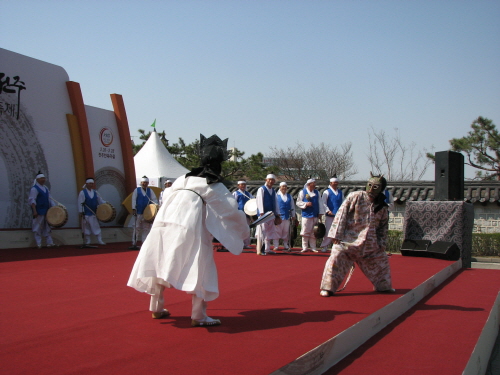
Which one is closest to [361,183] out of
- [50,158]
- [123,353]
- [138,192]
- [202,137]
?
[138,192]

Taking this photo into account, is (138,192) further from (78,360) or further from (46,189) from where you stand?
(78,360)

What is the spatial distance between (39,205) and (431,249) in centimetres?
872

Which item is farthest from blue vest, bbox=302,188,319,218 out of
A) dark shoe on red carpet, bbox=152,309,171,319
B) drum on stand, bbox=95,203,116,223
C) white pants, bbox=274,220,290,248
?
dark shoe on red carpet, bbox=152,309,171,319

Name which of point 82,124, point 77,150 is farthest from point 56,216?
point 82,124

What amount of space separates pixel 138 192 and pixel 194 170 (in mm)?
7986

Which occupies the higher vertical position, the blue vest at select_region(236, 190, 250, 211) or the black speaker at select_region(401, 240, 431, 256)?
the blue vest at select_region(236, 190, 250, 211)

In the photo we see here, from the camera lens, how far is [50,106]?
13.1 m

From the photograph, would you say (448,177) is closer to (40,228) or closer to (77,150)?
(40,228)

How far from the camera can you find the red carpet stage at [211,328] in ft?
11.0

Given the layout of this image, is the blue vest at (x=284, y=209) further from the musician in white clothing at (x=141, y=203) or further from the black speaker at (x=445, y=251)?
the black speaker at (x=445, y=251)

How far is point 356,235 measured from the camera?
595cm

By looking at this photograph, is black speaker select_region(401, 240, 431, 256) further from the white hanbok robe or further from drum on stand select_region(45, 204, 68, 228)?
drum on stand select_region(45, 204, 68, 228)

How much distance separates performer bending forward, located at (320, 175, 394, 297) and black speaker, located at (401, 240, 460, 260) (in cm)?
414

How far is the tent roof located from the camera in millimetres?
20092
